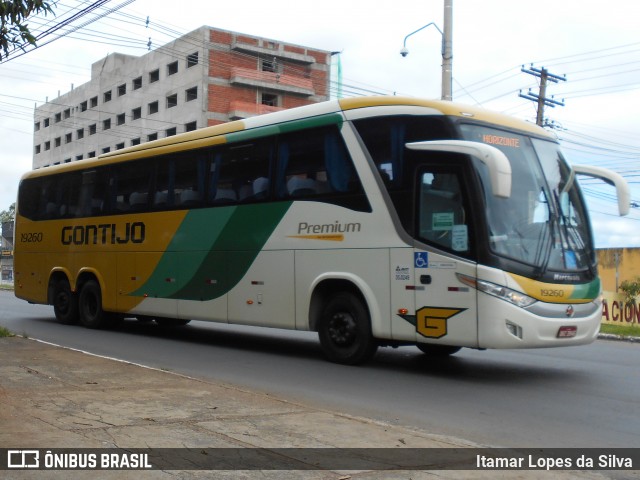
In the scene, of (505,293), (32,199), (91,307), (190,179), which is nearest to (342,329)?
(505,293)

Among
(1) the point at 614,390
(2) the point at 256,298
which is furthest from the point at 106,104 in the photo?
(1) the point at 614,390

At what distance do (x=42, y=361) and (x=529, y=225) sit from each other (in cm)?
683

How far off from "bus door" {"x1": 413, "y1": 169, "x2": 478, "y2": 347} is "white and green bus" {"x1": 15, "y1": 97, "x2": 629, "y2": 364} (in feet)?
0.06

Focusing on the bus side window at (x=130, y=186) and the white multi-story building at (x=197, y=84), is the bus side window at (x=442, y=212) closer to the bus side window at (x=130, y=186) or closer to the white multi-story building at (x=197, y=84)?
the bus side window at (x=130, y=186)

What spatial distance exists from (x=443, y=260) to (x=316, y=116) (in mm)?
3251

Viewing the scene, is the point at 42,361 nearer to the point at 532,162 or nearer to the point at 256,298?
the point at 256,298

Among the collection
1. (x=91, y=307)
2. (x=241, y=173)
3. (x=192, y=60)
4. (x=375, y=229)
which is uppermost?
(x=192, y=60)

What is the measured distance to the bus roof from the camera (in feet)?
33.2

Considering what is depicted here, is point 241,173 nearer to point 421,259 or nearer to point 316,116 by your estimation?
point 316,116

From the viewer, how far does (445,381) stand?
9922 millimetres

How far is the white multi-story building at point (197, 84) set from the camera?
201ft

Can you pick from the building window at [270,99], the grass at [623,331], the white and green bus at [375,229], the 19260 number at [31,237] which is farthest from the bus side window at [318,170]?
the building window at [270,99]

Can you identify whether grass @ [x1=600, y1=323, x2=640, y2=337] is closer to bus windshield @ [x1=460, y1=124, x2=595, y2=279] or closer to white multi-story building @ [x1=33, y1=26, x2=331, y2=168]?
bus windshield @ [x1=460, y1=124, x2=595, y2=279]

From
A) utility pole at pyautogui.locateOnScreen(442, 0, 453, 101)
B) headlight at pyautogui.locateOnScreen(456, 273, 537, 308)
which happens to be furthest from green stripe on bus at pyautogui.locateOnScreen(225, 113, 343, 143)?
utility pole at pyautogui.locateOnScreen(442, 0, 453, 101)
